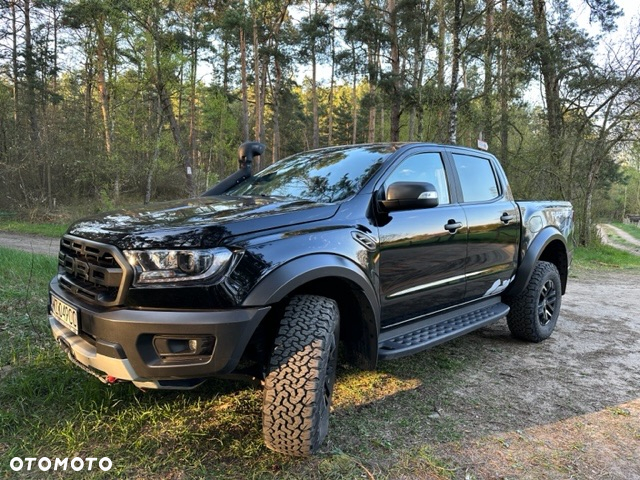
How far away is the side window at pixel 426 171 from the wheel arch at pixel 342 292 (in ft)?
3.05

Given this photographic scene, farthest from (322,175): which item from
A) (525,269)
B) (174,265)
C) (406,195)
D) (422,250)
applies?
(525,269)

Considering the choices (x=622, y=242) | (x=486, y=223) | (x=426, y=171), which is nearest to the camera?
(x=426, y=171)

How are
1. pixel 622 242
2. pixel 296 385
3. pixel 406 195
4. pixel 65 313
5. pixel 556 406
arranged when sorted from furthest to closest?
pixel 622 242 < pixel 556 406 < pixel 406 195 < pixel 65 313 < pixel 296 385

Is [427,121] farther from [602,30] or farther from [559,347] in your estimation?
[559,347]

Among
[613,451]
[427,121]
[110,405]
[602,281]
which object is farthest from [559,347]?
[427,121]

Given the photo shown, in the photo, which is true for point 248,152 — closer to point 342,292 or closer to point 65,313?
point 342,292

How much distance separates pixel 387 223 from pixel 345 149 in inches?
38.4

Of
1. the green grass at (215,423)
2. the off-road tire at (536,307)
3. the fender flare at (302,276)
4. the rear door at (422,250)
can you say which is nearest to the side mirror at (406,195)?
the rear door at (422,250)

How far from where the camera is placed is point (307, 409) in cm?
211

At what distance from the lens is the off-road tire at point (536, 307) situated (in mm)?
4098

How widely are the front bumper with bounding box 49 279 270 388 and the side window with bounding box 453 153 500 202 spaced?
7.78ft

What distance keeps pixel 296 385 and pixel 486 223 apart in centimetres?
231

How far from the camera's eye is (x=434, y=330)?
3.16m

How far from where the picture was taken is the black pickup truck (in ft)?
6.54
